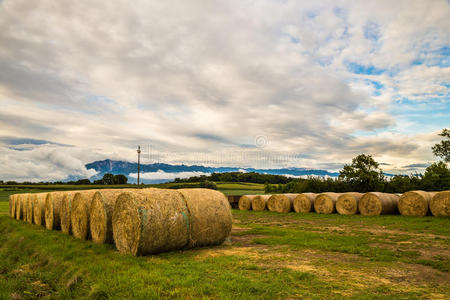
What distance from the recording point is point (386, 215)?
66.8 ft

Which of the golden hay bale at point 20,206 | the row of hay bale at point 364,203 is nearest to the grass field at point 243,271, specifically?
the row of hay bale at point 364,203

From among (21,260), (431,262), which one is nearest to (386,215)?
(431,262)

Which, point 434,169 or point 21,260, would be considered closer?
point 21,260

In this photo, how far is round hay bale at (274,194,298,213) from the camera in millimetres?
25859

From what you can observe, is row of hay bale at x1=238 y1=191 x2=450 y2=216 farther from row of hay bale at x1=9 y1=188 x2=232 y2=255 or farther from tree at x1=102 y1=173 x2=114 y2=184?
tree at x1=102 y1=173 x2=114 y2=184

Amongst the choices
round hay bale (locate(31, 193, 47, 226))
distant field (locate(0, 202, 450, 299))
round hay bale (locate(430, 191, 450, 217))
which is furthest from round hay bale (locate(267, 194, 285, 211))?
round hay bale (locate(31, 193, 47, 226))

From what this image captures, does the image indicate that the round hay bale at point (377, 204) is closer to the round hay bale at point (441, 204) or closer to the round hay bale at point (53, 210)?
the round hay bale at point (441, 204)

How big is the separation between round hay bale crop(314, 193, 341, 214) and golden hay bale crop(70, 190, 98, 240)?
59.4 ft

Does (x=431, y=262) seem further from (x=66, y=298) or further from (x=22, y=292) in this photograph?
(x=22, y=292)

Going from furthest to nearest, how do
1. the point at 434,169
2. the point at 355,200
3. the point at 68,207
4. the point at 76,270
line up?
the point at 434,169 → the point at 355,200 → the point at 68,207 → the point at 76,270

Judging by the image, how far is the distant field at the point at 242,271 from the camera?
515 cm

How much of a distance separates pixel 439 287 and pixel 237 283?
12.3ft

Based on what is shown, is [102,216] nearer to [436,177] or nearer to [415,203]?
[415,203]

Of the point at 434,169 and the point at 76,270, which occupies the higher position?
the point at 434,169
